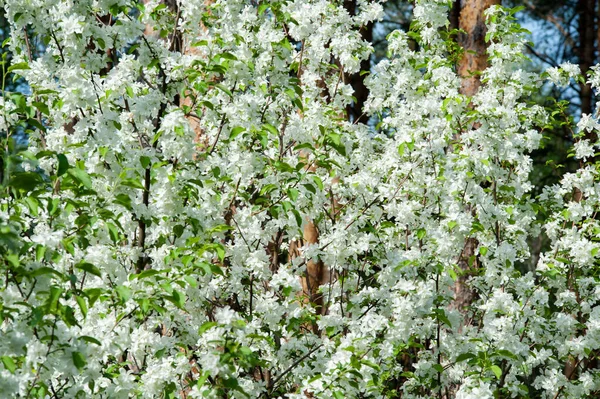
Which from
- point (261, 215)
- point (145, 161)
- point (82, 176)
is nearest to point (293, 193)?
point (261, 215)

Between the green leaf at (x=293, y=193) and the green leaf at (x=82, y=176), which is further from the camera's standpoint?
the green leaf at (x=293, y=193)

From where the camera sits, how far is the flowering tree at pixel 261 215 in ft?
10.4

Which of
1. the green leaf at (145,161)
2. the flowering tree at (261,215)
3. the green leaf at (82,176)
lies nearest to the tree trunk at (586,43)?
the flowering tree at (261,215)

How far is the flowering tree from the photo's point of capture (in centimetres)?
317

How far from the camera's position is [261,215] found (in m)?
3.99

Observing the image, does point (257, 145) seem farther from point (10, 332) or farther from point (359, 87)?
point (359, 87)

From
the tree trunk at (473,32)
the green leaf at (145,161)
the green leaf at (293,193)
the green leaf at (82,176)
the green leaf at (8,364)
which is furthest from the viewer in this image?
the tree trunk at (473,32)

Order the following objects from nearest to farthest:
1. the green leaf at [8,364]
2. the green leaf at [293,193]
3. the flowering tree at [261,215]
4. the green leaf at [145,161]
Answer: the green leaf at [8,364]
the flowering tree at [261,215]
the green leaf at [145,161]
the green leaf at [293,193]

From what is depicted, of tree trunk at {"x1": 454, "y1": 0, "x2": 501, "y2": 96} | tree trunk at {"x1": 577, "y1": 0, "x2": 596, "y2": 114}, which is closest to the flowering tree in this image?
tree trunk at {"x1": 454, "y1": 0, "x2": 501, "y2": 96}

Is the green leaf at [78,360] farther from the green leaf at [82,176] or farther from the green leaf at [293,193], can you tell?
the green leaf at [293,193]

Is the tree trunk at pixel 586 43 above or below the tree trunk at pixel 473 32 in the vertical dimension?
above

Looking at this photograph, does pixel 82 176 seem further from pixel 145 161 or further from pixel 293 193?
pixel 293 193

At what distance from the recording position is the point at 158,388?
3457 mm

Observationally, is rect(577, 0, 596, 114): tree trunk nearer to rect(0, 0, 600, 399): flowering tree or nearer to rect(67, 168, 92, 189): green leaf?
rect(0, 0, 600, 399): flowering tree
